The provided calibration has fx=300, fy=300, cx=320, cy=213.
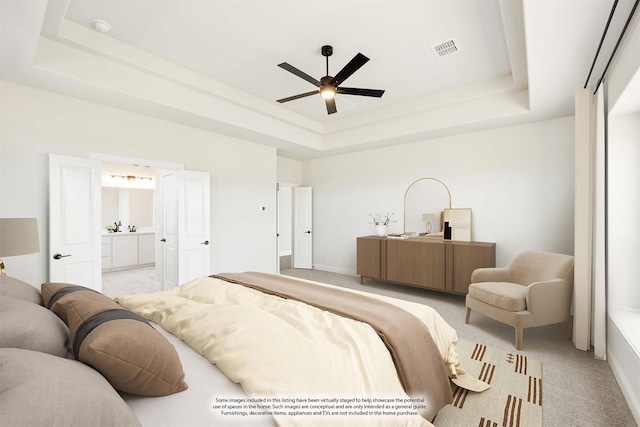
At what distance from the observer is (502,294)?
298 centimetres

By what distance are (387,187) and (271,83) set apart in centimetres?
283

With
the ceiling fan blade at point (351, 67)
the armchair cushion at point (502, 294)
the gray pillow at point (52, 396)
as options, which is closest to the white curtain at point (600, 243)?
the armchair cushion at point (502, 294)

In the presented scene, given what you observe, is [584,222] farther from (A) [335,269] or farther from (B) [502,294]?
(A) [335,269]

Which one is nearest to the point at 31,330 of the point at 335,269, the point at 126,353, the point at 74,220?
the point at 126,353

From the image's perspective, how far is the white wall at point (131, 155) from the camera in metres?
3.10

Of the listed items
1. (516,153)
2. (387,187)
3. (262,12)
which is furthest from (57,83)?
(516,153)

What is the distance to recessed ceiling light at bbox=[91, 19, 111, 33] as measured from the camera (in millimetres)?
2743

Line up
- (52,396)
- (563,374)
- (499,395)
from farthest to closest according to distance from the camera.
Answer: (563,374)
(499,395)
(52,396)

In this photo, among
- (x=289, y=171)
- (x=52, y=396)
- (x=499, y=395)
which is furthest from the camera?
(x=289, y=171)

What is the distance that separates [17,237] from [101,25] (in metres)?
2.01

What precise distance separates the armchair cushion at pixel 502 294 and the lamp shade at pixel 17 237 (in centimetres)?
404

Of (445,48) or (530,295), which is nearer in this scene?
(530,295)

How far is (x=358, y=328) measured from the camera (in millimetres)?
1605

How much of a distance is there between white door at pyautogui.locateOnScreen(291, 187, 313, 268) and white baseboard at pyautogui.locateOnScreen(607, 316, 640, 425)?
202 inches
